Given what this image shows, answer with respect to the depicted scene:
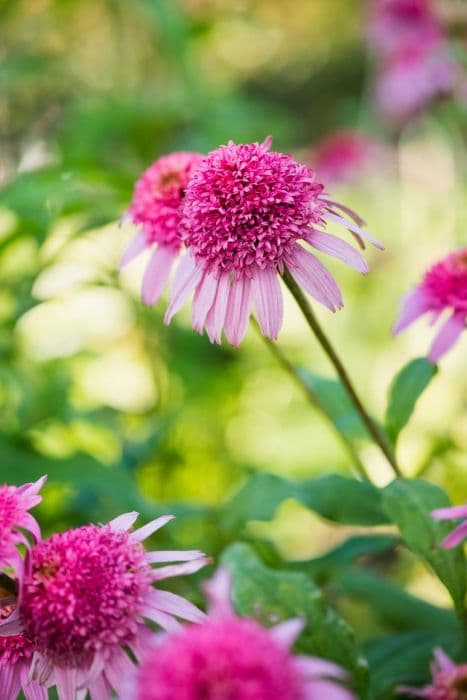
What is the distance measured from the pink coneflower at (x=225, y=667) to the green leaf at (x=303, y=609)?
7.5 inches

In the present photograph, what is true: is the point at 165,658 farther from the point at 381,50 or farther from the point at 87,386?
the point at 381,50

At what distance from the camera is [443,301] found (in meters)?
0.84

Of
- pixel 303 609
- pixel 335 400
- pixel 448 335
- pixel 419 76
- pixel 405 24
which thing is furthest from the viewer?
pixel 405 24

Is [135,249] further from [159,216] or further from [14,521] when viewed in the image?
[14,521]

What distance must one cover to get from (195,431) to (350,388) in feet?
4.19

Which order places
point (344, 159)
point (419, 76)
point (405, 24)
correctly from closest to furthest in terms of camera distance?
point (419, 76) < point (405, 24) < point (344, 159)

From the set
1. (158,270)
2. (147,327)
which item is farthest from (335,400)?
(147,327)

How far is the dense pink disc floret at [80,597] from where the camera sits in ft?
1.87

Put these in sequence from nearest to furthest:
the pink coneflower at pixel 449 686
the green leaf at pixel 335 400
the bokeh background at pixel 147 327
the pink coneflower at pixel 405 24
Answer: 1. the pink coneflower at pixel 449 686
2. the green leaf at pixel 335 400
3. the bokeh background at pixel 147 327
4. the pink coneflower at pixel 405 24

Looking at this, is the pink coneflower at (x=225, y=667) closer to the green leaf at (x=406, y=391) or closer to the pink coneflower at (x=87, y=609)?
the pink coneflower at (x=87, y=609)

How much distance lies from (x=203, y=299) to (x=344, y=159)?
6.85ft

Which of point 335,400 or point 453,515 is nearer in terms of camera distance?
point 453,515

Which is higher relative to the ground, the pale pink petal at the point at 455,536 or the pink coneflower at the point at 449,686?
the pale pink petal at the point at 455,536

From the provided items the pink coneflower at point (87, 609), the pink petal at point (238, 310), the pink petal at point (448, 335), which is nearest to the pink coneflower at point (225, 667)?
the pink coneflower at point (87, 609)
